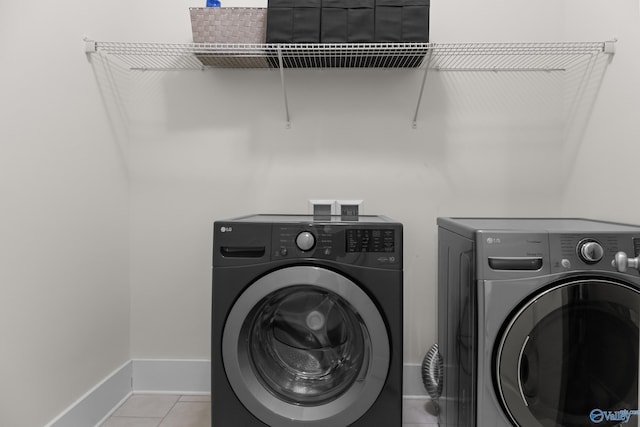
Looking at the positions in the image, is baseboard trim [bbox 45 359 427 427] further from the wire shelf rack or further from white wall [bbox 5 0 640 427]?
the wire shelf rack

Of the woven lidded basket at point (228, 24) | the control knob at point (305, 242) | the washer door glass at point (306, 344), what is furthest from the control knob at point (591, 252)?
the woven lidded basket at point (228, 24)

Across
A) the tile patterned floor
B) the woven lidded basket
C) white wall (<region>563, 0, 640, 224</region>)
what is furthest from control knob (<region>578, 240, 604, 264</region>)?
the woven lidded basket

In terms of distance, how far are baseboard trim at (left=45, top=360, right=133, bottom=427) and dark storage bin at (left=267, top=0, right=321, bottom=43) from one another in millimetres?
1662

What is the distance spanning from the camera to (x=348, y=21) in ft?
6.42

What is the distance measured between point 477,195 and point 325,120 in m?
0.83

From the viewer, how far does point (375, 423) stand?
5.15 feet

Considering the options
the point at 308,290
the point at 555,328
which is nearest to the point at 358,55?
the point at 308,290

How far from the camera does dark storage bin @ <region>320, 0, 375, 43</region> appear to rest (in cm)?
195

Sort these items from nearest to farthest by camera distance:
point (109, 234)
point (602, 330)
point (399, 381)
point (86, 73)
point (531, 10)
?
1. point (602, 330)
2. point (399, 381)
3. point (86, 73)
4. point (109, 234)
5. point (531, 10)

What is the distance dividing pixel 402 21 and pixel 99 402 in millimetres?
2064

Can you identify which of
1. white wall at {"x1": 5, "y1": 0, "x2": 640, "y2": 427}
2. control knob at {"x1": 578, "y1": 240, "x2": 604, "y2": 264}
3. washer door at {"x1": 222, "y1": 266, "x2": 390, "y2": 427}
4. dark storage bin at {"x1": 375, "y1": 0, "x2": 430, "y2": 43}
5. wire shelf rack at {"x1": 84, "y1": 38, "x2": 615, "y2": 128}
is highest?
dark storage bin at {"x1": 375, "y1": 0, "x2": 430, "y2": 43}

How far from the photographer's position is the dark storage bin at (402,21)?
1.94 meters

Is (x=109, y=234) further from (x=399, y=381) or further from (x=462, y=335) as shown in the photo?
(x=462, y=335)

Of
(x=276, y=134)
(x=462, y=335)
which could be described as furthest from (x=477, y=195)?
(x=276, y=134)
